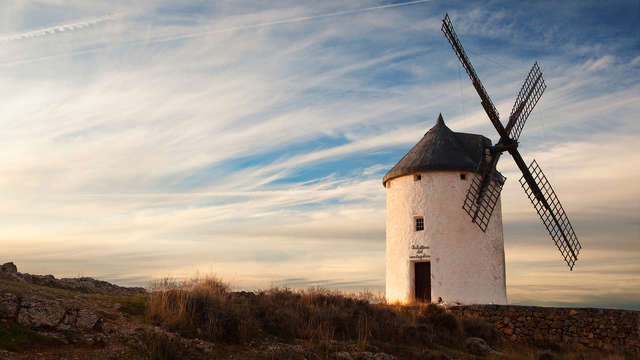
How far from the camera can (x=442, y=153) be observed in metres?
20.5

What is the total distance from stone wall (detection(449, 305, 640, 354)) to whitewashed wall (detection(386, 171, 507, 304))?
4.38 ft

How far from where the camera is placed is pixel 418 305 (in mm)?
17547

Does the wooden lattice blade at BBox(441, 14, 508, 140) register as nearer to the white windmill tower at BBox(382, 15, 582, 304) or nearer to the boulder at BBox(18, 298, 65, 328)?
the white windmill tower at BBox(382, 15, 582, 304)

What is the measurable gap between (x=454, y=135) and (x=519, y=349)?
946 cm

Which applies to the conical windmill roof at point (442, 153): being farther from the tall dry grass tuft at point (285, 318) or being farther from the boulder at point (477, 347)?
the boulder at point (477, 347)

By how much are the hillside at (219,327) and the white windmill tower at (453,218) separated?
2.92 metres

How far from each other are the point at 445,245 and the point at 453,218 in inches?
42.9

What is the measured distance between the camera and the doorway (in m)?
19.8

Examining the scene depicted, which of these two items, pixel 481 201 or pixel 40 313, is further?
pixel 481 201

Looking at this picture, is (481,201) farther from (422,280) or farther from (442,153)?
(422,280)

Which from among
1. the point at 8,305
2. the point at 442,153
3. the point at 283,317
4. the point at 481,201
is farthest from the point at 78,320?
the point at 442,153

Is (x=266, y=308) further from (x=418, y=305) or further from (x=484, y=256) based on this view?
(x=484, y=256)

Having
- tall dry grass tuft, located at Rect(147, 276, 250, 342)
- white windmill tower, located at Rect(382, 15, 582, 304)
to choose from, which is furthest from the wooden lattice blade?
tall dry grass tuft, located at Rect(147, 276, 250, 342)

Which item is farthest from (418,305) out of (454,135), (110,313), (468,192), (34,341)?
(34,341)
